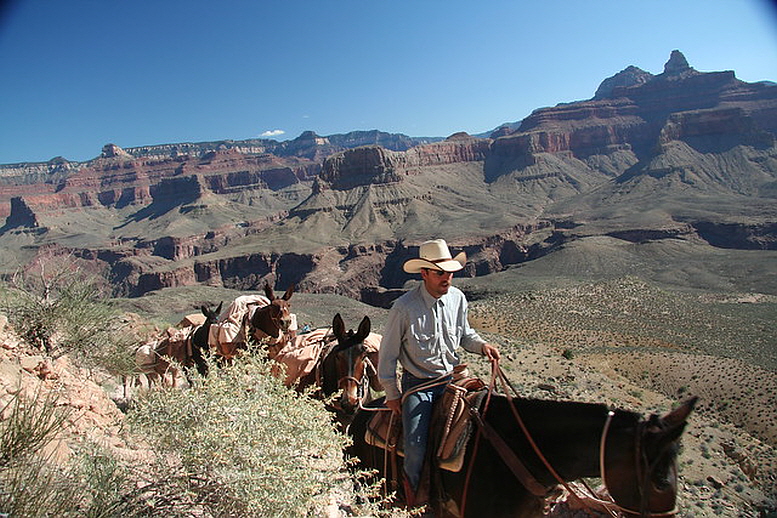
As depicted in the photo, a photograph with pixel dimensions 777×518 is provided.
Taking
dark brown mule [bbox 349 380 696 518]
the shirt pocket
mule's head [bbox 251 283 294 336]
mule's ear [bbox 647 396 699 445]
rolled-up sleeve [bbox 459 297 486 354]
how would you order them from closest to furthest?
mule's ear [bbox 647 396 699 445] < dark brown mule [bbox 349 380 696 518] < the shirt pocket < rolled-up sleeve [bbox 459 297 486 354] < mule's head [bbox 251 283 294 336]

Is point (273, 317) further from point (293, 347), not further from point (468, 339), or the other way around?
point (468, 339)

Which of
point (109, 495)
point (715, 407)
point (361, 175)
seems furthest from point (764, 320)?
point (361, 175)

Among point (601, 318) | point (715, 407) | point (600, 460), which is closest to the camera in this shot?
point (600, 460)

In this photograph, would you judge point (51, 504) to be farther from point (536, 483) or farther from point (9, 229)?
point (9, 229)

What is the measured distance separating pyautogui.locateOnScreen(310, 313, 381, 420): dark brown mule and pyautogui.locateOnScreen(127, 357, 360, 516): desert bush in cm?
203

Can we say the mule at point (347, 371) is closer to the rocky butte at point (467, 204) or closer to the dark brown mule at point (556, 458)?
the dark brown mule at point (556, 458)

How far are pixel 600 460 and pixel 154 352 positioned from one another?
31.7ft

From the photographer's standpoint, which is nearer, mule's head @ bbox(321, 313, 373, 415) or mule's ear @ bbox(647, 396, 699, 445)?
mule's ear @ bbox(647, 396, 699, 445)

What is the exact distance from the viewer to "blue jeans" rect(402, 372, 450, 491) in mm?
4273

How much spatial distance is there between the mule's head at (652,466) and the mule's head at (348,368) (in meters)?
3.33

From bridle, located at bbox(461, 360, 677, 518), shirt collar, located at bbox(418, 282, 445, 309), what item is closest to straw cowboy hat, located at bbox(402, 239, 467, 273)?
shirt collar, located at bbox(418, 282, 445, 309)

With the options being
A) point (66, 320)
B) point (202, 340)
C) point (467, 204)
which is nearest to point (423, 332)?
point (202, 340)

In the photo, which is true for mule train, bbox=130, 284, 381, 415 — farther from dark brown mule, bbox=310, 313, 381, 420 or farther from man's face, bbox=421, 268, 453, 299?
man's face, bbox=421, 268, 453, 299

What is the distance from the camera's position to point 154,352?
1003 cm
